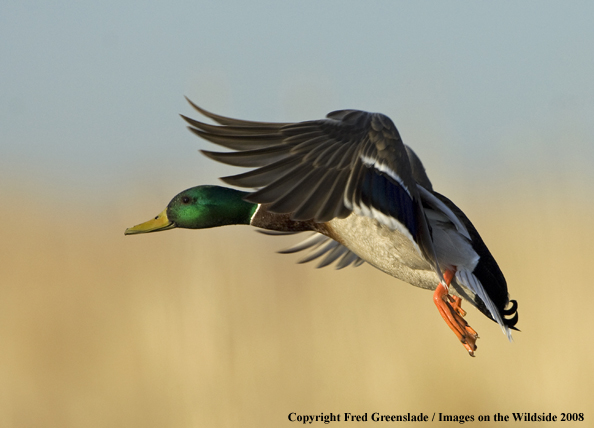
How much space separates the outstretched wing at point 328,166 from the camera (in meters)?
1.96

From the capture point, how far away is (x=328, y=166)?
6.77 feet

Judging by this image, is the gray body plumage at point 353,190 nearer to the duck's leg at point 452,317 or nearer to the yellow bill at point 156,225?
the duck's leg at point 452,317

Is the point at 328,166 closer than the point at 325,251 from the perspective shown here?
Yes

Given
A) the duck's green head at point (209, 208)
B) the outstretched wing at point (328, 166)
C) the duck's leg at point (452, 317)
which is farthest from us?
the duck's green head at point (209, 208)

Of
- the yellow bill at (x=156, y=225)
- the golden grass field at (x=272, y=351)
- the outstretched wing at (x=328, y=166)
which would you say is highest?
the outstretched wing at (x=328, y=166)

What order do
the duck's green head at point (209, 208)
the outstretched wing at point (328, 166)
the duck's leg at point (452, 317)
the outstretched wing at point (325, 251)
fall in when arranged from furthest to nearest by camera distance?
the outstretched wing at point (325, 251) < the duck's green head at point (209, 208) < the duck's leg at point (452, 317) < the outstretched wing at point (328, 166)

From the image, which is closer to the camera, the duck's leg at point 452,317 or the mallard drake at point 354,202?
the mallard drake at point 354,202

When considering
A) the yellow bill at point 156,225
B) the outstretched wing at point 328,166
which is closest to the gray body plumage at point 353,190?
the outstretched wing at point 328,166

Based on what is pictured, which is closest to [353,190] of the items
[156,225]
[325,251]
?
[156,225]

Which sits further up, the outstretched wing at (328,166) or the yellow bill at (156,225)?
the outstretched wing at (328,166)

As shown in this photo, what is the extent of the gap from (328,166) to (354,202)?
0.14 m

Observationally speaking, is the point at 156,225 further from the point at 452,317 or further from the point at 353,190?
the point at 452,317

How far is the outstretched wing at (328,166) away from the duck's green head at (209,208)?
527 millimetres

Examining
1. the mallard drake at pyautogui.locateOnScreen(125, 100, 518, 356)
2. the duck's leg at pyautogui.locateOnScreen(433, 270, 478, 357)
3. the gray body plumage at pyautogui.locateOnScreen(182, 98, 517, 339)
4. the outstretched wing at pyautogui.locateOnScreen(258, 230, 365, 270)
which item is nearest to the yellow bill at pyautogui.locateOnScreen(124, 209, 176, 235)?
the mallard drake at pyautogui.locateOnScreen(125, 100, 518, 356)
